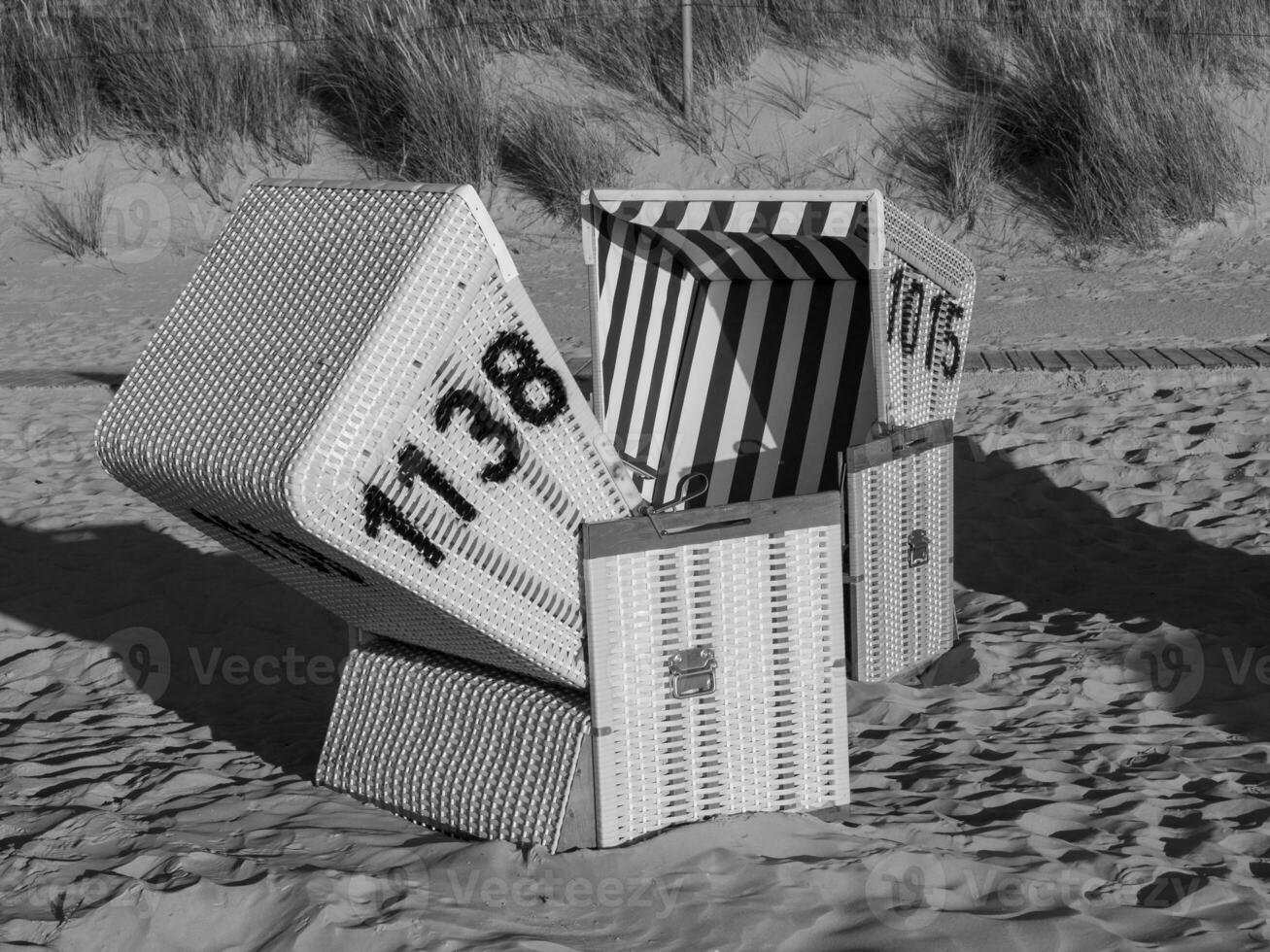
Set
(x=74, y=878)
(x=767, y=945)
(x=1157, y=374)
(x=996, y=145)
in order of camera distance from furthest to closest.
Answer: (x=996, y=145) < (x=1157, y=374) < (x=74, y=878) < (x=767, y=945)

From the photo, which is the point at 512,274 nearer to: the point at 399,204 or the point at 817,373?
the point at 399,204

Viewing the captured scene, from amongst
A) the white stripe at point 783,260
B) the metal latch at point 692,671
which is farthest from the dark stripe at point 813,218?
the metal latch at point 692,671

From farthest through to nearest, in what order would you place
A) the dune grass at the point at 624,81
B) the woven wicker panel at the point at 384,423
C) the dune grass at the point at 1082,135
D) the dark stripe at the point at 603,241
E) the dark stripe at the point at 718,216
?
the dune grass at the point at 624,81
the dune grass at the point at 1082,135
the dark stripe at the point at 603,241
the dark stripe at the point at 718,216
the woven wicker panel at the point at 384,423

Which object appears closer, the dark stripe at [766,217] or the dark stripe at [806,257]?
the dark stripe at [766,217]

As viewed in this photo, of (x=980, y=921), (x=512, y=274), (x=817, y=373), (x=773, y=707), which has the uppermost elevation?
(x=512, y=274)

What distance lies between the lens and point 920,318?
191 inches

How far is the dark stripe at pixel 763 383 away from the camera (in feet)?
19.4

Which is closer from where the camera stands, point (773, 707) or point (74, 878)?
point (74, 878)

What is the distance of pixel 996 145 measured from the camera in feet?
38.0

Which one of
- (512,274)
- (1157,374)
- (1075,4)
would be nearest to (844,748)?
(512,274)

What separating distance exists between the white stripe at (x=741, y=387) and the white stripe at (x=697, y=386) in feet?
0.34

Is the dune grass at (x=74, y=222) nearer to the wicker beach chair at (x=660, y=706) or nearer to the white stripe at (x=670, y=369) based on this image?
the white stripe at (x=670, y=369)

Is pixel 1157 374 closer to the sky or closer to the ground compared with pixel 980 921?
closer to the sky

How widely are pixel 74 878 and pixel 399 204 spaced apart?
5.60ft
